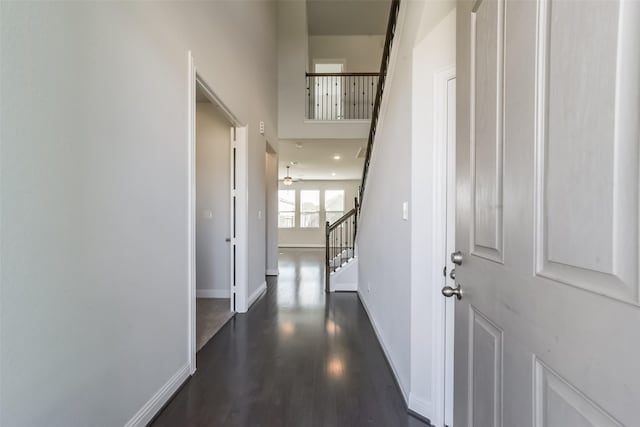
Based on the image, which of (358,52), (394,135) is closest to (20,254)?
(394,135)

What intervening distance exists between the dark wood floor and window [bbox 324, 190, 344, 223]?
23.1ft

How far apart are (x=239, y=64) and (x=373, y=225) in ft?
A: 7.70

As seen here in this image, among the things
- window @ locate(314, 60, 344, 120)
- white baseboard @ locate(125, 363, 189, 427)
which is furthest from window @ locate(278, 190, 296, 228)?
white baseboard @ locate(125, 363, 189, 427)

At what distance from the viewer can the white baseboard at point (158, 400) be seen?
151 centimetres

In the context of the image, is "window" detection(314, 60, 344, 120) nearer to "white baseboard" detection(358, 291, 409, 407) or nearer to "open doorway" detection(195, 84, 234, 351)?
"open doorway" detection(195, 84, 234, 351)

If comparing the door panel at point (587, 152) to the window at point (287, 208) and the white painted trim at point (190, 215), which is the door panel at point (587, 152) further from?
the window at point (287, 208)

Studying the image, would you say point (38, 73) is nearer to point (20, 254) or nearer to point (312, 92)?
point (20, 254)

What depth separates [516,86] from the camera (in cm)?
72

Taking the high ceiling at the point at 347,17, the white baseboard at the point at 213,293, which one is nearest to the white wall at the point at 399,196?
the white baseboard at the point at 213,293

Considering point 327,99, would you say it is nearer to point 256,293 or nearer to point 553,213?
point 256,293

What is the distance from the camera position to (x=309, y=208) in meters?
10.5

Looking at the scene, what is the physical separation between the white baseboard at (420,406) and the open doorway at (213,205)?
8.84ft

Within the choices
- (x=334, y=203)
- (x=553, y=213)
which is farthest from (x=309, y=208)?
(x=553, y=213)

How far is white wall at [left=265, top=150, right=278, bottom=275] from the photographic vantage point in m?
5.39
